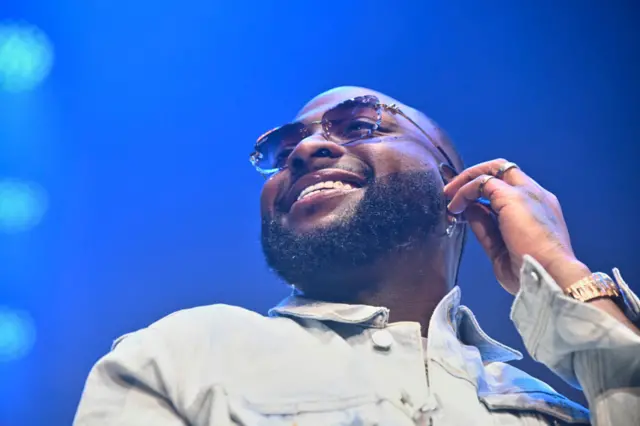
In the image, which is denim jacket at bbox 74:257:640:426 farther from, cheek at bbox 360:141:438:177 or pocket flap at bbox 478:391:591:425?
cheek at bbox 360:141:438:177

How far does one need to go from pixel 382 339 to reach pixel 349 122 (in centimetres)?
56

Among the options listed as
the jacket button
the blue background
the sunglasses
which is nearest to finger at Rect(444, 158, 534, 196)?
the sunglasses

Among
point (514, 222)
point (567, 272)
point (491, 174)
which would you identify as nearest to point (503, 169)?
point (491, 174)

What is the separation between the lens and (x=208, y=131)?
2158 mm

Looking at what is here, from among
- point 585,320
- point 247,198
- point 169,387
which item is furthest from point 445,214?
point 247,198

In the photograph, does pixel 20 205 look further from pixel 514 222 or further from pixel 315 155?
pixel 514 222

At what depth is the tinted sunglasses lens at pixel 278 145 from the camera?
148 centimetres

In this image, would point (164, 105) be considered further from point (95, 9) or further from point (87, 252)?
point (87, 252)

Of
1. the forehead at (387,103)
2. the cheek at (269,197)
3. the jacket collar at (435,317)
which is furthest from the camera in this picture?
the forehead at (387,103)

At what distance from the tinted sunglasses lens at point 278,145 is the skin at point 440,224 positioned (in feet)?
0.15

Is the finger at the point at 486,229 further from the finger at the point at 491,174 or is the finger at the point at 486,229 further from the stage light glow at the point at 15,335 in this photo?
the stage light glow at the point at 15,335

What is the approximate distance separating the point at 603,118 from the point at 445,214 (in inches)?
30.2

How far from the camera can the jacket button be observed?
1.03m

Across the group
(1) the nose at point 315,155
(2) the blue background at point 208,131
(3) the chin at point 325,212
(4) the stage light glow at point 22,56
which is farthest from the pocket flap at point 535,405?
(4) the stage light glow at point 22,56
